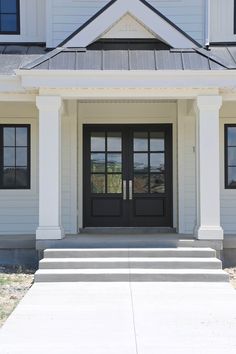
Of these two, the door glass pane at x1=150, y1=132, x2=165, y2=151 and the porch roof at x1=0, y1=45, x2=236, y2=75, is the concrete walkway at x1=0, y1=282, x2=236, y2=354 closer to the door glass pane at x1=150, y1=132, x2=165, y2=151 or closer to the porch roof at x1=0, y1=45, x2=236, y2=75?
the porch roof at x1=0, y1=45, x2=236, y2=75

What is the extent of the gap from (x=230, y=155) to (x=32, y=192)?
4.40 m

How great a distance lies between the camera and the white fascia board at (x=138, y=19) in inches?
404

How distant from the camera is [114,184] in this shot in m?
12.0

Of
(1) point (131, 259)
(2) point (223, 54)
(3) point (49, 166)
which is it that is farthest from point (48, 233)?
(2) point (223, 54)

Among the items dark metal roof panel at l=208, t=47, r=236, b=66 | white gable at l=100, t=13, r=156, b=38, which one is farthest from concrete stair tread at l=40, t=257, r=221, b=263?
white gable at l=100, t=13, r=156, b=38

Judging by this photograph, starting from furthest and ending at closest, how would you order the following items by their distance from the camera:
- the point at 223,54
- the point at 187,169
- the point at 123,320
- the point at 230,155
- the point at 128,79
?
the point at 230,155 → the point at 187,169 → the point at 223,54 → the point at 128,79 → the point at 123,320

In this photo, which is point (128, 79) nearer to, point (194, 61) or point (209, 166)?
point (194, 61)

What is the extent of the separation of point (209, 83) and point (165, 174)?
2981 millimetres

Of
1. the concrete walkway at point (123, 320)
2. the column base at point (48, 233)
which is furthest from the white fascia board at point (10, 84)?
the concrete walkway at point (123, 320)

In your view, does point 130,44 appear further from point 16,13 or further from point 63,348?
point 63,348

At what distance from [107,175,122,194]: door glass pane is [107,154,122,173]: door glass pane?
0.14 metres

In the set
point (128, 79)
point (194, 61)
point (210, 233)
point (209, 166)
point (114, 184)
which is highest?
point (194, 61)

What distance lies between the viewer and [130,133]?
12.0 meters

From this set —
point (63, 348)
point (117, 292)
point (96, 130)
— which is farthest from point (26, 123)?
point (63, 348)
